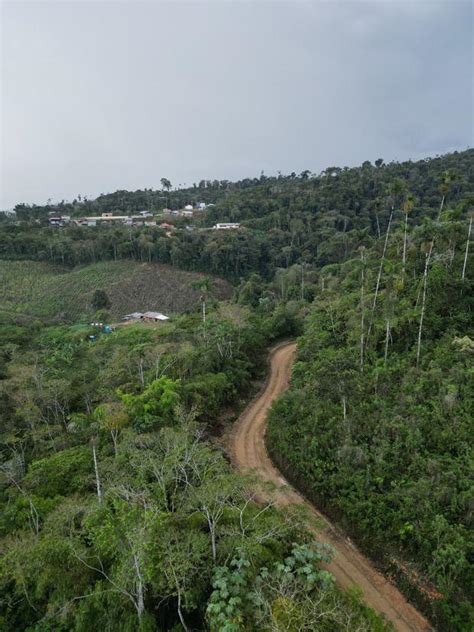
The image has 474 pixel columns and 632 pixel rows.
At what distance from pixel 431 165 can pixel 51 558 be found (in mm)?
121264

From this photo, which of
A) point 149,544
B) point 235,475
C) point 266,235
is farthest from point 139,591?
point 266,235

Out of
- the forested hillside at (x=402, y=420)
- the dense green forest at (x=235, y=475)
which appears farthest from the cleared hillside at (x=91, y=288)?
the forested hillside at (x=402, y=420)

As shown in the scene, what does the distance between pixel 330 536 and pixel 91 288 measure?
61817mm

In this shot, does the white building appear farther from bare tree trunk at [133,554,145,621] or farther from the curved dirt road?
bare tree trunk at [133,554,145,621]

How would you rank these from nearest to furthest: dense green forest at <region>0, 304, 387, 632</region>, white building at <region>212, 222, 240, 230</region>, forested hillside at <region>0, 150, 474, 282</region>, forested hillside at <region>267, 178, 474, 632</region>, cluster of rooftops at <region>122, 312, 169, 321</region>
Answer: dense green forest at <region>0, 304, 387, 632</region> < forested hillside at <region>267, 178, 474, 632</region> < cluster of rooftops at <region>122, 312, 169, 321</region> < forested hillside at <region>0, 150, 474, 282</region> < white building at <region>212, 222, 240, 230</region>

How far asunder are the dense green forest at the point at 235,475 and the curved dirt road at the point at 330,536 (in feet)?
1.88

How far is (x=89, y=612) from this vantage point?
1170 cm

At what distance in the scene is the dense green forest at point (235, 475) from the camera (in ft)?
37.3

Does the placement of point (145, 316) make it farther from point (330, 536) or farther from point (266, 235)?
point (330, 536)

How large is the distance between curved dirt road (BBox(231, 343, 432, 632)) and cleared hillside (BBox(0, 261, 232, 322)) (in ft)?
135

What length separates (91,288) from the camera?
68.2 m

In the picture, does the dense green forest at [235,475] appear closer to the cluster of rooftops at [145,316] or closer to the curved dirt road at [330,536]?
the curved dirt road at [330,536]

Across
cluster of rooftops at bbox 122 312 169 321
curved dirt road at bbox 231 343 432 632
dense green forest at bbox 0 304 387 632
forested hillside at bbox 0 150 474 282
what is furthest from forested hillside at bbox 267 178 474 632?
forested hillside at bbox 0 150 474 282

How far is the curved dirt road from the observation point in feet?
43.0
